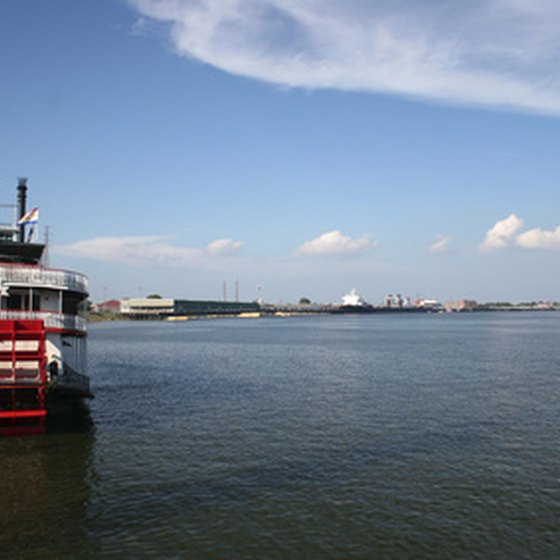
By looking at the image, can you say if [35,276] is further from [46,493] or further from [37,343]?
[46,493]

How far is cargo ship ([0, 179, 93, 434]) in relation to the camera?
24.8 m

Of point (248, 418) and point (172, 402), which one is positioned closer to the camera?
point (248, 418)

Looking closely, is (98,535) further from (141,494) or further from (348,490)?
(348,490)

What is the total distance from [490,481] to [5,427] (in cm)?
2160

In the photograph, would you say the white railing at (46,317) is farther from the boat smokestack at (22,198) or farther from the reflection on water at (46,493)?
the boat smokestack at (22,198)

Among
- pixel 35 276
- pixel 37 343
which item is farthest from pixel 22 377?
pixel 35 276

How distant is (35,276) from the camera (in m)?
27.2

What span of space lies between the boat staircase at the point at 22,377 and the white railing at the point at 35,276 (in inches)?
92.3

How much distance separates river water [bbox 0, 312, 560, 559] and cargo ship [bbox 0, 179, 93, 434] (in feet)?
5.25

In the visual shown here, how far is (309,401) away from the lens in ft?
116

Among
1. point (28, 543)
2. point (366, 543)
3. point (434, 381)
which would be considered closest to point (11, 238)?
point (28, 543)

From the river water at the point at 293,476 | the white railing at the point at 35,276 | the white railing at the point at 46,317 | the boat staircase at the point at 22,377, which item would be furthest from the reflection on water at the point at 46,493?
the white railing at the point at 35,276

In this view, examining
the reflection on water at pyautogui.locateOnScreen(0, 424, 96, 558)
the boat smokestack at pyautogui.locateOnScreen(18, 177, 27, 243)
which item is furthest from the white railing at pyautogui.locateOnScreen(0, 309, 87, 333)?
the boat smokestack at pyautogui.locateOnScreen(18, 177, 27, 243)

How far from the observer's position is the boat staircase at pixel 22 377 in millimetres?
24328
